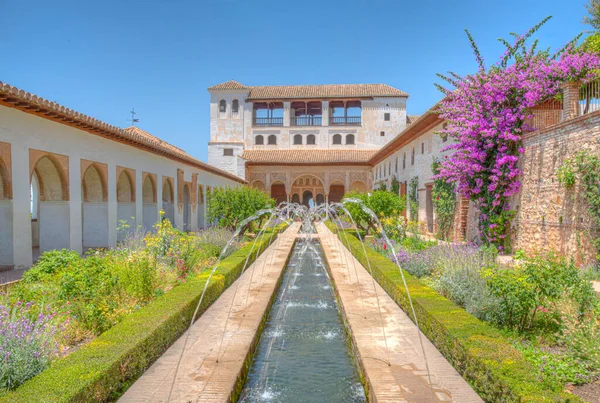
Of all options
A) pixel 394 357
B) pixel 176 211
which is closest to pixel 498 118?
pixel 394 357

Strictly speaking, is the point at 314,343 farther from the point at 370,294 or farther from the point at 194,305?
the point at 370,294

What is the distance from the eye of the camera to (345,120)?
3981cm

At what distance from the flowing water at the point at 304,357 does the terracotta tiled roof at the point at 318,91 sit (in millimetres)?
31393

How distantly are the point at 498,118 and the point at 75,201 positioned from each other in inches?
423

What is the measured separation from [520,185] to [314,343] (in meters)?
8.28

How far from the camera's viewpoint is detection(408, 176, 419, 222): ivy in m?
21.4

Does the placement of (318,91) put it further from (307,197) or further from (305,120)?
(307,197)

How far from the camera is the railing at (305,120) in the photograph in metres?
40.1

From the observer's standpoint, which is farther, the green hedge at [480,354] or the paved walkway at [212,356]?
the paved walkway at [212,356]

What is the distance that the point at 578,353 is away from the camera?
4457mm

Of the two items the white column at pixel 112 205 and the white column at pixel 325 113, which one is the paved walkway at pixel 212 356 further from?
the white column at pixel 325 113

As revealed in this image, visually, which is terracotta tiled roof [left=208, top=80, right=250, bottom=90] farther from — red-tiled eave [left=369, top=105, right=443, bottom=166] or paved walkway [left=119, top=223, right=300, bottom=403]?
paved walkway [left=119, top=223, right=300, bottom=403]

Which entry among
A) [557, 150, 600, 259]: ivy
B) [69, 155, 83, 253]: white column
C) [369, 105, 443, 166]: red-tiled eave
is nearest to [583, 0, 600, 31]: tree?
[369, 105, 443, 166]: red-tiled eave

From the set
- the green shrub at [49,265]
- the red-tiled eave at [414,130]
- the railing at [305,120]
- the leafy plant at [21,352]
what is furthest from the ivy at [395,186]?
the leafy plant at [21,352]
